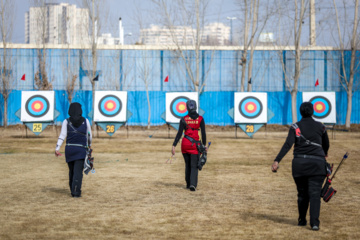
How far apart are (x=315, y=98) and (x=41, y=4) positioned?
70.1 ft

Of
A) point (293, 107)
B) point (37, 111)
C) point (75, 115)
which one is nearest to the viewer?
point (75, 115)

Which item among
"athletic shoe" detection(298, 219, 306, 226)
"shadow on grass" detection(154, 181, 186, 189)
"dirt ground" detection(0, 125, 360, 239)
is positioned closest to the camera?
"dirt ground" detection(0, 125, 360, 239)

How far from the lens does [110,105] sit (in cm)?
2941

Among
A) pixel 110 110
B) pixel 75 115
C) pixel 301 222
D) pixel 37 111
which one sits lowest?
pixel 301 222

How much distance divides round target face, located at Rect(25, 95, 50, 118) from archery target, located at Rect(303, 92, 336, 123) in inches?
547

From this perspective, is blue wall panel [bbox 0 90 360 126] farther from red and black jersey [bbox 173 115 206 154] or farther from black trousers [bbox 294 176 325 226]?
black trousers [bbox 294 176 325 226]

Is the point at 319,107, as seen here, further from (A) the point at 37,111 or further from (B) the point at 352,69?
(A) the point at 37,111

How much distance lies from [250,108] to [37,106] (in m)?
11.3

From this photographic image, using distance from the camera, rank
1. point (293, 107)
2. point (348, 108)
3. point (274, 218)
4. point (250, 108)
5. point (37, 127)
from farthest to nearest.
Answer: point (293, 107) < point (348, 108) < point (250, 108) < point (37, 127) < point (274, 218)

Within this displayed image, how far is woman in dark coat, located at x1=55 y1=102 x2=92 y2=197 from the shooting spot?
10.6 m

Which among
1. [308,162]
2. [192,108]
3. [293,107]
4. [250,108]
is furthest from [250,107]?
[308,162]

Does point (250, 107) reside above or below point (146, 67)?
below

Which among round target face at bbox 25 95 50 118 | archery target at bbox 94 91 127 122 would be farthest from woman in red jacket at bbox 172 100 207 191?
round target face at bbox 25 95 50 118

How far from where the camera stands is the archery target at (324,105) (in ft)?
98.4
